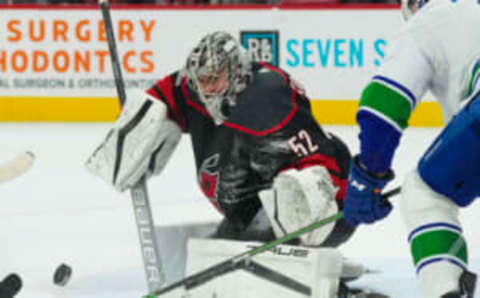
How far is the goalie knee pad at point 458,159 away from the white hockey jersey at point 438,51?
0.11 m

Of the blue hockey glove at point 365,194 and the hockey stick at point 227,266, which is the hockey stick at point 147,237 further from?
the blue hockey glove at point 365,194

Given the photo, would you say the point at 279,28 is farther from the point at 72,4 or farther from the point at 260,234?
the point at 260,234

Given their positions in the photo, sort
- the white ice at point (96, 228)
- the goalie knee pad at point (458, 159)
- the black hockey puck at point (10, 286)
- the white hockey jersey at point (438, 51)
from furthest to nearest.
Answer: the white ice at point (96, 228), the black hockey puck at point (10, 286), the white hockey jersey at point (438, 51), the goalie knee pad at point (458, 159)

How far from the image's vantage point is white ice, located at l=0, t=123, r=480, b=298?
305 cm

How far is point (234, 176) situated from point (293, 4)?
10.9 feet

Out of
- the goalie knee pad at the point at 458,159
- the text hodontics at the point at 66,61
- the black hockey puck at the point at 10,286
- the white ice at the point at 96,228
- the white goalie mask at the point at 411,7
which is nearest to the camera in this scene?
the goalie knee pad at the point at 458,159

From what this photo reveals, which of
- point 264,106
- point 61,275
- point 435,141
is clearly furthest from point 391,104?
point 61,275

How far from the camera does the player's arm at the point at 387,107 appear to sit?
2.02 metres

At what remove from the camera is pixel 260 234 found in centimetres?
286

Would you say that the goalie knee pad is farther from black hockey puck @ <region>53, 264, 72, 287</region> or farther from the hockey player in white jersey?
black hockey puck @ <region>53, 264, 72, 287</region>

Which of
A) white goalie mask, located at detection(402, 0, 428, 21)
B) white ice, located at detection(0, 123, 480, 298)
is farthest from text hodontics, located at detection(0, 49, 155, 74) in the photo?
white goalie mask, located at detection(402, 0, 428, 21)

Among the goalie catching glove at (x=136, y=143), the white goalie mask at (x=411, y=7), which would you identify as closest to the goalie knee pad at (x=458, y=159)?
the white goalie mask at (x=411, y=7)

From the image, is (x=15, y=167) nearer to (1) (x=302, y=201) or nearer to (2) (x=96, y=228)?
(1) (x=302, y=201)

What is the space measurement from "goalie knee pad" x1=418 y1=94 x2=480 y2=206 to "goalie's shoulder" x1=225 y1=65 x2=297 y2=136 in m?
0.81
